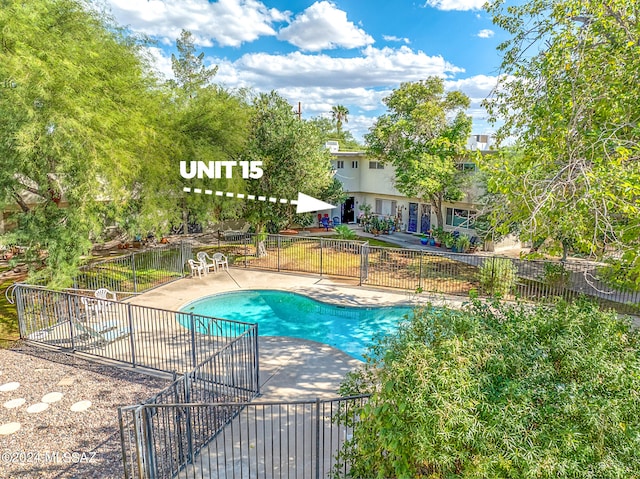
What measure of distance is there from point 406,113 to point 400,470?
18396 mm

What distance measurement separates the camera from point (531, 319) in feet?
15.8

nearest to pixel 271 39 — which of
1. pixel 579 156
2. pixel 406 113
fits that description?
pixel 406 113

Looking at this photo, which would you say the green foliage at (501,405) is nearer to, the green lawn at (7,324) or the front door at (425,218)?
the green lawn at (7,324)

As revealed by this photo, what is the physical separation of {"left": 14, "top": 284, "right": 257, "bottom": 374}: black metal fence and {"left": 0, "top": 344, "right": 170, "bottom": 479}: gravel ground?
15.2 inches

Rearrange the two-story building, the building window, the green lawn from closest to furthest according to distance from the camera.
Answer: the green lawn → the building window → the two-story building

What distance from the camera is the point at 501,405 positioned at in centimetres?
340

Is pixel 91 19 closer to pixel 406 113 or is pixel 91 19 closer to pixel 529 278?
pixel 406 113

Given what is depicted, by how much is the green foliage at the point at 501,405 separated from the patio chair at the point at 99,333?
709 centimetres

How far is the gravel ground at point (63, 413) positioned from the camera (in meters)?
5.69

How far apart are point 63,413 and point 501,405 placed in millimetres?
7127

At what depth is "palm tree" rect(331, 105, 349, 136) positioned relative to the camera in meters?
56.4

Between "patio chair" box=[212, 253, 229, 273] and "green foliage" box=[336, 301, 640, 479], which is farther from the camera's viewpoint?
"patio chair" box=[212, 253, 229, 273]

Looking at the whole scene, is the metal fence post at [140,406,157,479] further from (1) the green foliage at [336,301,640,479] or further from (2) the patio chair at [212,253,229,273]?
(2) the patio chair at [212,253,229,273]

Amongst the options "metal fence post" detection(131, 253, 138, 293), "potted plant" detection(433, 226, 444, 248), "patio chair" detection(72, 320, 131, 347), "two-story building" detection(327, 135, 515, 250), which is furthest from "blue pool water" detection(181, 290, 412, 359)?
"two-story building" detection(327, 135, 515, 250)
